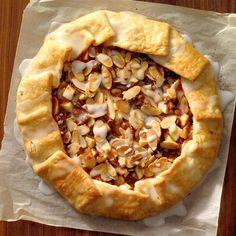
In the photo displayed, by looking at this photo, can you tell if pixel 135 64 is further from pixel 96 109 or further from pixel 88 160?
pixel 88 160

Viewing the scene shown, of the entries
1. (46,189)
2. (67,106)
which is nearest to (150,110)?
(67,106)

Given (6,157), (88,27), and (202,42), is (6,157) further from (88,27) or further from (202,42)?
(202,42)

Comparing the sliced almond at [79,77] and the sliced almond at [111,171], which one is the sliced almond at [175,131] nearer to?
the sliced almond at [111,171]

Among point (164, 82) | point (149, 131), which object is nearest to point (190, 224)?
point (149, 131)

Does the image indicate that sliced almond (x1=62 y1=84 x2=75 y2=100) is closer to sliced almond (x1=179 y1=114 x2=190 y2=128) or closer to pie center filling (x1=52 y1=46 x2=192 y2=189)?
pie center filling (x1=52 y1=46 x2=192 y2=189)

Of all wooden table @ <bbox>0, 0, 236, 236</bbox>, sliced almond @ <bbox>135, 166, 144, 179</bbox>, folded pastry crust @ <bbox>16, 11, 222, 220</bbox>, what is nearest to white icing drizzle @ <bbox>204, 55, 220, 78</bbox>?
folded pastry crust @ <bbox>16, 11, 222, 220</bbox>
